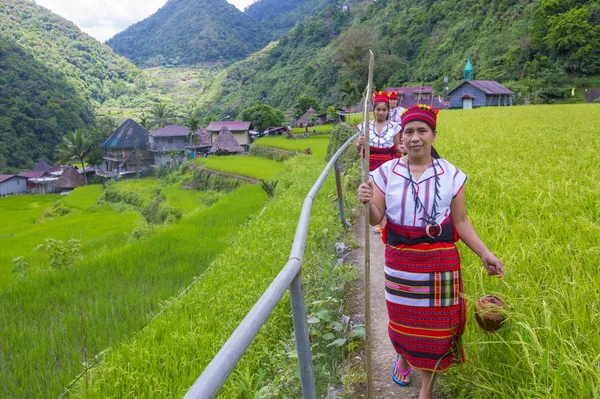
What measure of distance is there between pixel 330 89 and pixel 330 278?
5805 cm

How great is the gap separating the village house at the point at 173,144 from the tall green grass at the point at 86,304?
3746 cm

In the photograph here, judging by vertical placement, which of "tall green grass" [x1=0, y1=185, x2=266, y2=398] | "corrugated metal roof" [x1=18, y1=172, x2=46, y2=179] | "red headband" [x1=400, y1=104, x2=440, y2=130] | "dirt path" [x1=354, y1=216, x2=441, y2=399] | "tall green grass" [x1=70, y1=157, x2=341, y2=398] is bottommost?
"corrugated metal roof" [x1=18, y1=172, x2=46, y2=179]

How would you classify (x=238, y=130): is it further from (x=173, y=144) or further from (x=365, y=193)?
(x=365, y=193)

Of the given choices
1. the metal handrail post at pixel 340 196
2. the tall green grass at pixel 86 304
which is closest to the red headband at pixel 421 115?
the tall green grass at pixel 86 304

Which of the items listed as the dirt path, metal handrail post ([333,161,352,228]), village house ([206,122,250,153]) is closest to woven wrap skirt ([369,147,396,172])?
metal handrail post ([333,161,352,228])

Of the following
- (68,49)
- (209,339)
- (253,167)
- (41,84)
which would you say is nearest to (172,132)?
(253,167)

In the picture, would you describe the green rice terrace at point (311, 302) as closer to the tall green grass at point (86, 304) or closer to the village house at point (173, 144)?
the tall green grass at point (86, 304)

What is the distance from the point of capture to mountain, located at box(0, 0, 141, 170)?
52.5 m

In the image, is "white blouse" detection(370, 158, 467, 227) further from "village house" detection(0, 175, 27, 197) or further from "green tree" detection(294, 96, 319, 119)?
"village house" detection(0, 175, 27, 197)

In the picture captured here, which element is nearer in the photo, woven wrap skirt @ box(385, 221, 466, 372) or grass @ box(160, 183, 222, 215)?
woven wrap skirt @ box(385, 221, 466, 372)

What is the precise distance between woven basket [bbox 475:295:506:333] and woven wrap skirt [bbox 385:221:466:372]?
17 centimetres

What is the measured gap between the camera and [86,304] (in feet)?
17.5

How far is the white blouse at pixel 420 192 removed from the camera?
1937mm

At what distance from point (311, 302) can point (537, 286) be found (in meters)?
1.61
